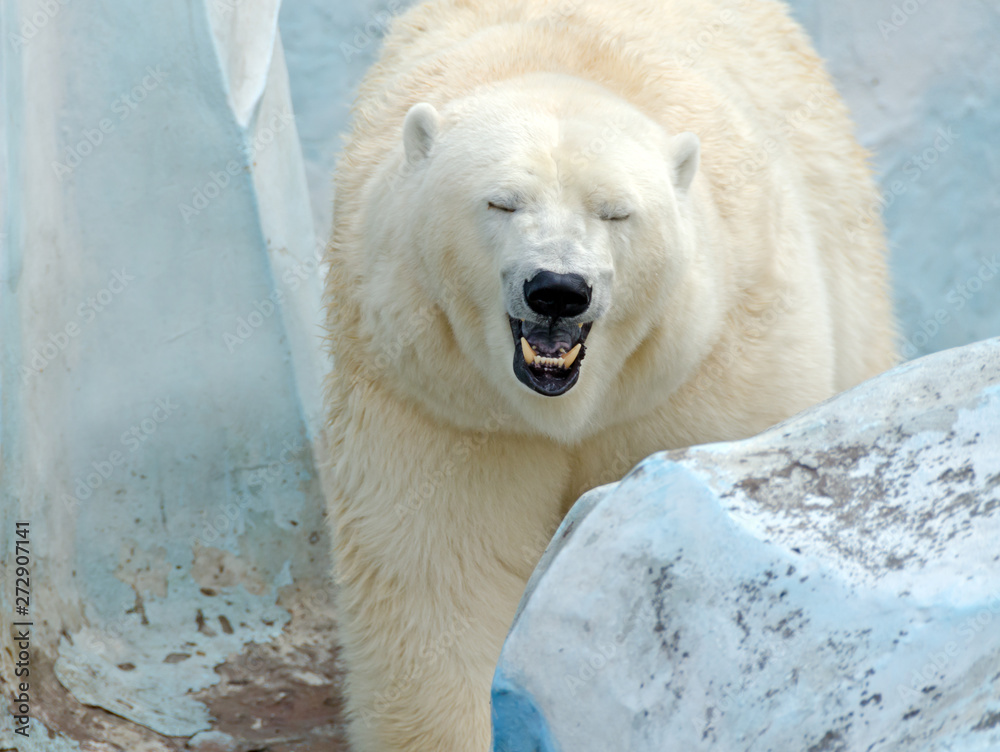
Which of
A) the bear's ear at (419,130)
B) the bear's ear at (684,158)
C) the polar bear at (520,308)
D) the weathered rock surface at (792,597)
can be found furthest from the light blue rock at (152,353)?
the weathered rock surface at (792,597)

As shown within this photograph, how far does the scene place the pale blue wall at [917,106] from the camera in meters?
5.62

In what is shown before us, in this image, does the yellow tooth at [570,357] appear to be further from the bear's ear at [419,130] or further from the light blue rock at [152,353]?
the light blue rock at [152,353]

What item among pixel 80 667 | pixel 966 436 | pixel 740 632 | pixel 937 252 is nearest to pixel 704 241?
pixel 966 436

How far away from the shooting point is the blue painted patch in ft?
6.40

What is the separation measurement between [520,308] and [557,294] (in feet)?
0.36

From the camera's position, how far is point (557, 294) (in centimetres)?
257

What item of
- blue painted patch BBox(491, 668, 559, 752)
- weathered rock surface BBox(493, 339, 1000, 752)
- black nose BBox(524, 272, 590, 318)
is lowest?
blue painted patch BBox(491, 668, 559, 752)

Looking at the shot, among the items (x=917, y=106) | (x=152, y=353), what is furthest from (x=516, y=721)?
(x=917, y=106)

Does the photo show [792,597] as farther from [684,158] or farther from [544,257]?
[684,158]

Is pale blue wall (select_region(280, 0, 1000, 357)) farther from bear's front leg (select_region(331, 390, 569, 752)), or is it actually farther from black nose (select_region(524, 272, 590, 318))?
black nose (select_region(524, 272, 590, 318))

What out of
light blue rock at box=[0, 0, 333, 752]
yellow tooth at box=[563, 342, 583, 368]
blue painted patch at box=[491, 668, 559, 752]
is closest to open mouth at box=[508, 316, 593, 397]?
yellow tooth at box=[563, 342, 583, 368]

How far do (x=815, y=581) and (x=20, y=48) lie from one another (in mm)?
3313

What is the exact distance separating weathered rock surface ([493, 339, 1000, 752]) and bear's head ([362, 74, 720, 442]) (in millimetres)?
737

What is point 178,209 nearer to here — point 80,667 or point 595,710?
point 80,667
